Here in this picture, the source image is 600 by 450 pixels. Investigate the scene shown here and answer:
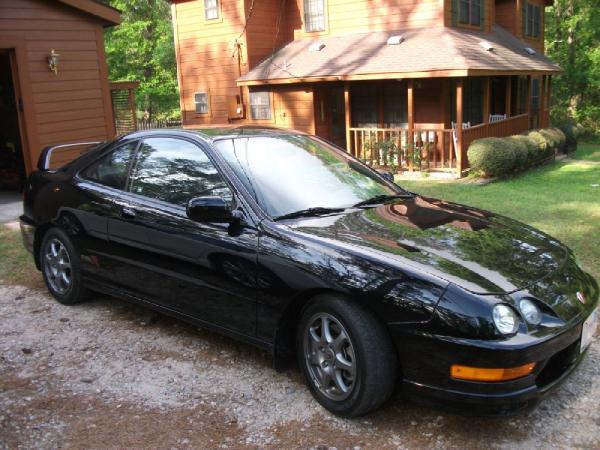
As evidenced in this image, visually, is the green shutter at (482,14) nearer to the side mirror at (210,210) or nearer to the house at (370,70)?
the house at (370,70)

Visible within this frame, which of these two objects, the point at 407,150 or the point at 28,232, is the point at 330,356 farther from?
the point at 407,150

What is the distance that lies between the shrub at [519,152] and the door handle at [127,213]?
1092 centimetres

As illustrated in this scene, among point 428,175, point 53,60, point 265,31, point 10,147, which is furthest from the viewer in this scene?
point 265,31

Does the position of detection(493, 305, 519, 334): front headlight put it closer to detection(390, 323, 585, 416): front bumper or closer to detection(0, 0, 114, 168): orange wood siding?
detection(390, 323, 585, 416): front bumper

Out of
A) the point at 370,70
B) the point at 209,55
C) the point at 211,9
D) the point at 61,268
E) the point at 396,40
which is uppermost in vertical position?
the point at 211,9

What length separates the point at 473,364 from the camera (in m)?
2.88

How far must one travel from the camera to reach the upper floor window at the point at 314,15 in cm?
1808

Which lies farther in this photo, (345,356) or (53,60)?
(53,60)

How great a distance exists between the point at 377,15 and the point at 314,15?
2223mm

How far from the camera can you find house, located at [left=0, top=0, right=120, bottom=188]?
10258 mm

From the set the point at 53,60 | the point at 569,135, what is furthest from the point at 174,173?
the point at 569,135

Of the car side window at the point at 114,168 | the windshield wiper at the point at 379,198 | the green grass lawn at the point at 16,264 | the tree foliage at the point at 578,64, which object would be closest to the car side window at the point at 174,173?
the car side window at the point at 114,168

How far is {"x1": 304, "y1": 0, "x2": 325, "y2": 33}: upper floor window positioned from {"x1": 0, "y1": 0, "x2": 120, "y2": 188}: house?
793 centimetres

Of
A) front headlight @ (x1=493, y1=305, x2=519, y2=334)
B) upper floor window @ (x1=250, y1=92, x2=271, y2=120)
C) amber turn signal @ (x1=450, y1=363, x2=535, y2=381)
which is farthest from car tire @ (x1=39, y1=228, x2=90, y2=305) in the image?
upper floor window @ (x1=250, y1=92, x2=271, y2=120)
